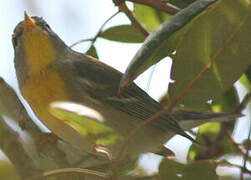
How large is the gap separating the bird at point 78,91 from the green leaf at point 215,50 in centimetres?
96

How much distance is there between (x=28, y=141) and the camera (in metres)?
2.81

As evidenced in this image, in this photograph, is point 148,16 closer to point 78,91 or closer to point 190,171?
point 78,91

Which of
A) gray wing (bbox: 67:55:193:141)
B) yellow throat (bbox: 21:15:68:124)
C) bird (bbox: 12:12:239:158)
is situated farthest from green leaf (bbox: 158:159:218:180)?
yellow throat (bbox: 21:15:68:124)

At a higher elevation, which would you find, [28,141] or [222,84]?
[222,84]

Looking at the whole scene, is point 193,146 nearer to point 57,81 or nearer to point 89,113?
point 57,81

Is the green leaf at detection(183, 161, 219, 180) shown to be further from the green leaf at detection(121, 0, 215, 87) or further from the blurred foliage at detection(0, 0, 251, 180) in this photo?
the green leaf at detection(121, 0, 215, 87)

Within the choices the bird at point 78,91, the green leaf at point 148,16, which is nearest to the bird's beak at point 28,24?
the bird at point 78,91

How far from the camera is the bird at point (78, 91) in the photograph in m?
2.94

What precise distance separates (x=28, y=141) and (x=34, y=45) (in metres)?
0.82

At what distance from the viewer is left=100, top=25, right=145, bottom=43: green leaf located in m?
2.95

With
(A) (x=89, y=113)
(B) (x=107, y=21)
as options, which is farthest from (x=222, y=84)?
(B) (x=107, y=21)

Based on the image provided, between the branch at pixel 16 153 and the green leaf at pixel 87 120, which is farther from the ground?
the green leaf at pixel 87 120

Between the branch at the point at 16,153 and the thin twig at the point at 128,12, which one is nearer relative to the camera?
the branch at the point at 16,153

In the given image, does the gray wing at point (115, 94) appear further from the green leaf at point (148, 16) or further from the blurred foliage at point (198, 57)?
the blurred foliage at point (198, 57)
